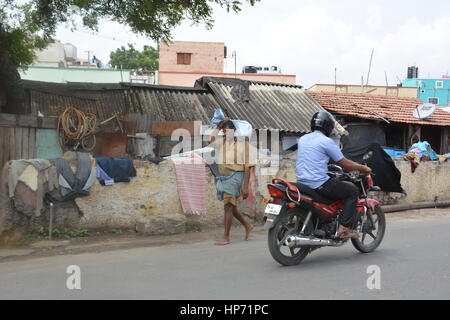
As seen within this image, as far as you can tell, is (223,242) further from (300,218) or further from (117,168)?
(117,168)

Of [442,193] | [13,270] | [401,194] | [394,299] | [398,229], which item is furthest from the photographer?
[442,193]

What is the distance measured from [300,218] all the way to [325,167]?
68cm

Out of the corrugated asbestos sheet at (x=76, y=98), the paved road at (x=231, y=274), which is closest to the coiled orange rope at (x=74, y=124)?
the corrugated asbestos sheet at (x=76, y=98)

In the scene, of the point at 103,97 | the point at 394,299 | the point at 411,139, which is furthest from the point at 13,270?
the point at 411,139

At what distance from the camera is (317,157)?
581 centimetres

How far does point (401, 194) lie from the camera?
1304 cm

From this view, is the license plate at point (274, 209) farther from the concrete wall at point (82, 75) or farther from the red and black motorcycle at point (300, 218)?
the concrete wall at point (82, 75)

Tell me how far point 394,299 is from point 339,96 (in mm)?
16839

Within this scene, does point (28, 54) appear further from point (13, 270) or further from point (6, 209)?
point (13, 270)

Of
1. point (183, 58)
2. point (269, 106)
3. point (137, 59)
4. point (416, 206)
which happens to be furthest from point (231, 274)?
point (137, 59)

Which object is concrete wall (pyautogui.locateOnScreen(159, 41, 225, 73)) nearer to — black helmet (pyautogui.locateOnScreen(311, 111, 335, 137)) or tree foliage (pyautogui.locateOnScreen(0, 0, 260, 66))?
tree foliage (pyautogui.locateOnScreen(0, 0, 260, 66))

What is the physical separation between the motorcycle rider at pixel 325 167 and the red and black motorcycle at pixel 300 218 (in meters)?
0.10

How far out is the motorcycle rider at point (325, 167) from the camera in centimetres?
580

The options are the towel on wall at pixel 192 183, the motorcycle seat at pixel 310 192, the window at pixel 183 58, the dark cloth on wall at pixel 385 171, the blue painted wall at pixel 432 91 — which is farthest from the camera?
the blue painted wall at pixel 432 91
